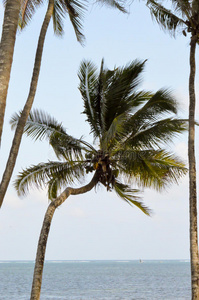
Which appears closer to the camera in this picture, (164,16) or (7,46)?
(7,46)

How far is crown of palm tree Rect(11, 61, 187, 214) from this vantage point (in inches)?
572

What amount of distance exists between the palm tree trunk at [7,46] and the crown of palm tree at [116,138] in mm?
6890

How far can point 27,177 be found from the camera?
14602 millimetres

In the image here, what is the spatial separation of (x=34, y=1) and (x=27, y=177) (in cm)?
529

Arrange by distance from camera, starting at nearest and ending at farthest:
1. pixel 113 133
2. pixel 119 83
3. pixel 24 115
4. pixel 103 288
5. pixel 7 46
A: pixel 7 46, pixel 24 115, pixel 113 133, pixel 119 83, pixel 103 288

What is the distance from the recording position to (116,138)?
15.2m

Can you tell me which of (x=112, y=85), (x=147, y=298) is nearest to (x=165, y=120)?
(x=112, y=85)

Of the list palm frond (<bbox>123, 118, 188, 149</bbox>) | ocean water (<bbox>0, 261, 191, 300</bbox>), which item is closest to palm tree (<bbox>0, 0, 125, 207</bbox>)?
palm frond (<bbox>123, 118, 188, 149</bbox>)

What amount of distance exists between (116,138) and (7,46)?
8.40 m

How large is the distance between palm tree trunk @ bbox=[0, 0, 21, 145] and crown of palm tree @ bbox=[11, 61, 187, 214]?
22.6 ft

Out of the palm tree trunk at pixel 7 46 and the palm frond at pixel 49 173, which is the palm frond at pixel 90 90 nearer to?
the palm frond at pixel 49 173

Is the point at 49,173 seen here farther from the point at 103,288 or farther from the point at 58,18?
the point at 103,288

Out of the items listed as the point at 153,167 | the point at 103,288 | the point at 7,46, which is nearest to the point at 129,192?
the point at 153,167

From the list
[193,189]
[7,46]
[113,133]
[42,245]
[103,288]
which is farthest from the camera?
[103,288]
